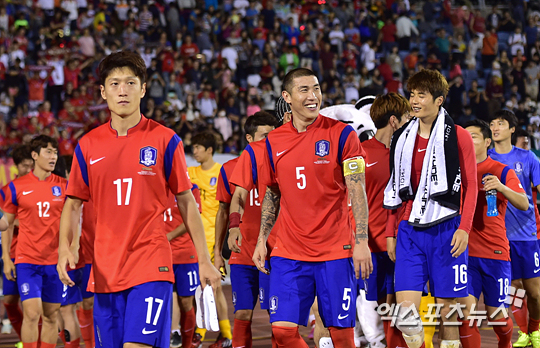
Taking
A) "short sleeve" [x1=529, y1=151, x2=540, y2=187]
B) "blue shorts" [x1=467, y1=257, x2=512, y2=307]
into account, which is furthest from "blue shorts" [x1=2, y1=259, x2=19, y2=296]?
"short sleeve" [x1=529, y1=151, x2=540, y2=187]

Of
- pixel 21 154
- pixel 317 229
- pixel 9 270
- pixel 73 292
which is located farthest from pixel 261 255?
pixel 21 154

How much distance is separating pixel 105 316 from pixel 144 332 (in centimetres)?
31

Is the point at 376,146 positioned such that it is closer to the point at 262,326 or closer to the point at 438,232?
the point at 438,232

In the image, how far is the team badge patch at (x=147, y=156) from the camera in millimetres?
4535

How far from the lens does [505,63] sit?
76.8ft

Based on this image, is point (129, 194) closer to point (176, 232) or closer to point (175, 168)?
point (175, 168)

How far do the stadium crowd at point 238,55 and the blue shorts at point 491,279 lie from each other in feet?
34.1

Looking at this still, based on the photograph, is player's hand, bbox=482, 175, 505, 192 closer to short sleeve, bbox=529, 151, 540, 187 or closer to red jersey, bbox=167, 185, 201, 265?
short sleeve, bbox=529, 151, 540, 187

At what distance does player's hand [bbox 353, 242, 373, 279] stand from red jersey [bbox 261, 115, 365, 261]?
0.21m

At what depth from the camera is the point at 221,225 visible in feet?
23.2

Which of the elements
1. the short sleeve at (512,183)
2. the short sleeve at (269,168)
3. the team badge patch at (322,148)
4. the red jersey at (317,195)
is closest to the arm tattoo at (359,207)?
the red jersey at (317,195)

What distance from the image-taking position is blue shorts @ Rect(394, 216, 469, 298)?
228 inches

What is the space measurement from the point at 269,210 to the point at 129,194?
1436mm

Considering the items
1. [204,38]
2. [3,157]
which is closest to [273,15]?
[204,38]
